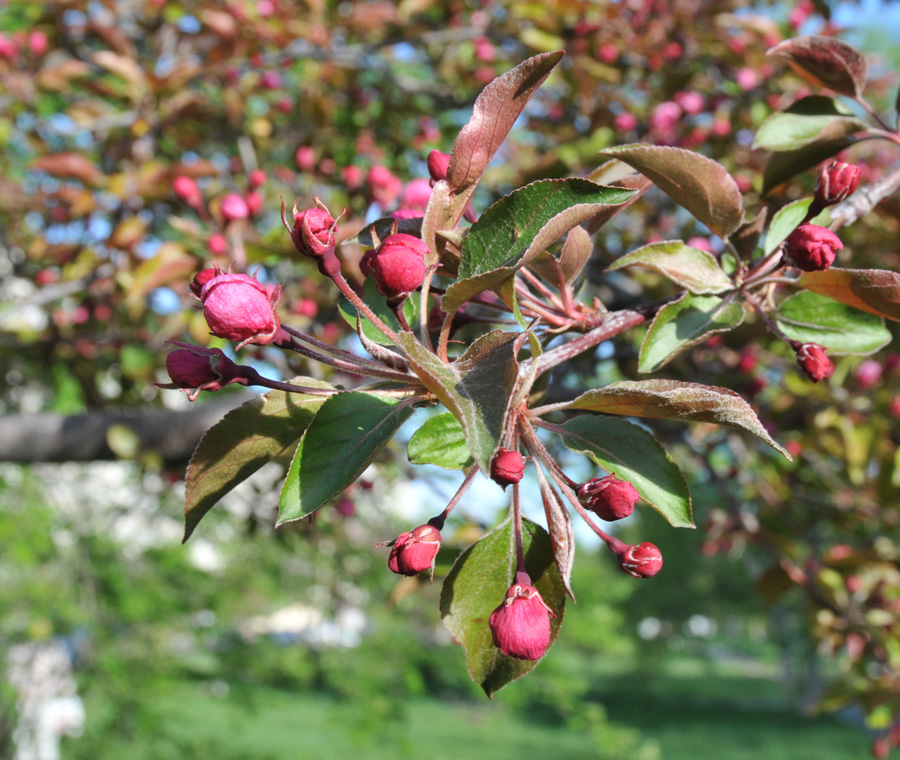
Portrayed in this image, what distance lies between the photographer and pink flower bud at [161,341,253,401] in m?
0.66

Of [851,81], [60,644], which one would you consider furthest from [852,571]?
[60,644]

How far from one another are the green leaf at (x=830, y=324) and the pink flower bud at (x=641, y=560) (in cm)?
42

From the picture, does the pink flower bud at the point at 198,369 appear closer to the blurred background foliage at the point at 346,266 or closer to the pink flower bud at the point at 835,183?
the blurred background foliage at the point at 346,266

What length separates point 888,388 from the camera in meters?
2.36

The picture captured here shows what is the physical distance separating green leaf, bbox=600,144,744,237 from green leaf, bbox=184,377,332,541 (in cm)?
45

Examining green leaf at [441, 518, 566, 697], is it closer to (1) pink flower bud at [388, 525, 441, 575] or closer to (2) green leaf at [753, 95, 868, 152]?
(1) pink flower bud at [388, 525, 441, 575]

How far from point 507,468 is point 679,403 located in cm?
18

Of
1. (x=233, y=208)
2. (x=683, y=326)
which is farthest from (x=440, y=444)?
(x=233, y=208)

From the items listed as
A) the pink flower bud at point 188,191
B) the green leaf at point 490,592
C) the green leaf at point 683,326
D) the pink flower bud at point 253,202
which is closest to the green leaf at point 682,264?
the green leaf at point 683,326

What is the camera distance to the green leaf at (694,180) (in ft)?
2.60

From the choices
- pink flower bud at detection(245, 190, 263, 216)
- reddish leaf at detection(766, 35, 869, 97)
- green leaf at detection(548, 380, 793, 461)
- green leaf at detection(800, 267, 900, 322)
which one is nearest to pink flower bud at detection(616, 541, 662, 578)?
green leaf at detection(548, 380, 793, 461)

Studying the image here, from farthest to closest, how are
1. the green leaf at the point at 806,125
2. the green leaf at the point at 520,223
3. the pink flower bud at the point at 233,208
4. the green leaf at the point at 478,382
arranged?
the pink flower bud at the point at 233,208 < the green leaf at the point at 806,125 < the green leaf at the point at 520,223 < the green leaf at the point at 478,382

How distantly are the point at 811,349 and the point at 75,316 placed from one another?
3.25 metres

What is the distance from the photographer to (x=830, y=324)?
99 cm
